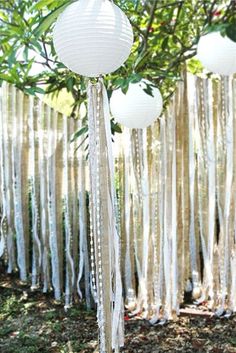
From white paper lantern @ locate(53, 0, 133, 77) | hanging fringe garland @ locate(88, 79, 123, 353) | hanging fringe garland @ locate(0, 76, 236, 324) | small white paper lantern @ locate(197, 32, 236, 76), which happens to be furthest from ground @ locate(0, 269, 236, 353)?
white paper lantern @ locate(53, 0, 133, 77)

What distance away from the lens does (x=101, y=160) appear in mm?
2033

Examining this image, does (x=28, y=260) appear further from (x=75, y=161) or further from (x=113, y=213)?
(x=113, y=213)

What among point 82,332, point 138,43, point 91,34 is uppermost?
point 138,43

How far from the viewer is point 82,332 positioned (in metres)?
2.97

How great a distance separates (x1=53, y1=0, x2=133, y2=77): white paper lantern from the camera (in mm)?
1642

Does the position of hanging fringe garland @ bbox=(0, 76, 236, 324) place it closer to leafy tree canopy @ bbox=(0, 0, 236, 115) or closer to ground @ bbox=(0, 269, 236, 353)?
ground @ bbox=(0, 269, 236, 353)

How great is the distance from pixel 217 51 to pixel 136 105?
1.33ft

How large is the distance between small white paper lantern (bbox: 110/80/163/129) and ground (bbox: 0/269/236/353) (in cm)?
123

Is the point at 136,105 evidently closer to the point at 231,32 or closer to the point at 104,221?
the point at 104,221

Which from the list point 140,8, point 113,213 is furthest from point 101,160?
point 140,8

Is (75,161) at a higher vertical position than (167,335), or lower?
higher

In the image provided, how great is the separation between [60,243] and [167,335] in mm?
890

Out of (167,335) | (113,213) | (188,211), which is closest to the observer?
(113,213)

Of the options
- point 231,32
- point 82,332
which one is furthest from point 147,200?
point 231,32
